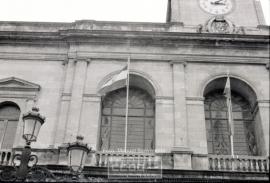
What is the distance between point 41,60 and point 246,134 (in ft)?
31.6

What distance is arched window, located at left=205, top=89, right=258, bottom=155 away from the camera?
676 inches

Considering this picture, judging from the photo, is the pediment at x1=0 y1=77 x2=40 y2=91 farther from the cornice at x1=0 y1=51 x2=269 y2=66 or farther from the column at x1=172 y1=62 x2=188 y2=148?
the column at x1=172 y1=62 x2=188 y2=148

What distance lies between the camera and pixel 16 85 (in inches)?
714

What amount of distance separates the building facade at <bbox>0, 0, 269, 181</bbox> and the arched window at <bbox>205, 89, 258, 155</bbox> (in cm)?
4

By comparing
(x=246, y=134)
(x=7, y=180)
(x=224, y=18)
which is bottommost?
(x=7, y=180)

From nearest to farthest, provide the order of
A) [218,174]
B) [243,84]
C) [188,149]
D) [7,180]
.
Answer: [7,180], [218,174], [188,149], [243,84]

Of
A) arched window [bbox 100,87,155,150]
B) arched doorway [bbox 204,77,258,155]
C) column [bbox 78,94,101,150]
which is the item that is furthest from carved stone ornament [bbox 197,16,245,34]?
column [bbox 78,94,101,150]

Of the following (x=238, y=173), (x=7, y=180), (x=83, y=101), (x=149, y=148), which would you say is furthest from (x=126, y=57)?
(x=7, y=180)

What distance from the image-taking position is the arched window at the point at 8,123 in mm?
17031

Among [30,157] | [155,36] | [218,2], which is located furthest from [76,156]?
[218,2]

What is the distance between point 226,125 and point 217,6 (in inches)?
274

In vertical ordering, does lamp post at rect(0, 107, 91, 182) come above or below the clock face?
below

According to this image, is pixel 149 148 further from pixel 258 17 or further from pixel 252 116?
pixel 258 17

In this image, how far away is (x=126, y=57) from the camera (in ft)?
61.8
